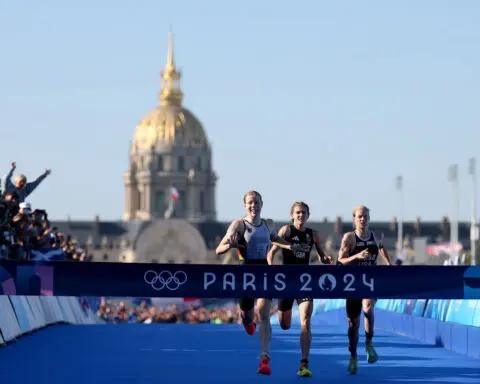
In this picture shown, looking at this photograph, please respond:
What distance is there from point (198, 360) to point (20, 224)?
459 cm

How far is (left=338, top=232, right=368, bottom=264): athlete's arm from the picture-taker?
1559cm

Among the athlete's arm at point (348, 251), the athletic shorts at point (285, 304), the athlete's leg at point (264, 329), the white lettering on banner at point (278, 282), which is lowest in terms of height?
the athlete's leg at point (264, 329)

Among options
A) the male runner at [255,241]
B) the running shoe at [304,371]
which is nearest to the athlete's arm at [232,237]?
the male runner at [255,241]

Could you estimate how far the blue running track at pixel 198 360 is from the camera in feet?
46.7

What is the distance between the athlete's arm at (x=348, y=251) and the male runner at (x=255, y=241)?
0.65m

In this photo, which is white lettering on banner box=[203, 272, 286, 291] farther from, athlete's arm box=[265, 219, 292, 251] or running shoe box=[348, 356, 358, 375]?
running shoe box=[348, 356, 358, 375]

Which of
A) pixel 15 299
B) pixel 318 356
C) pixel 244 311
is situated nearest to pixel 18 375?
pixel 244 311

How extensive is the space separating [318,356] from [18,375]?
457cm

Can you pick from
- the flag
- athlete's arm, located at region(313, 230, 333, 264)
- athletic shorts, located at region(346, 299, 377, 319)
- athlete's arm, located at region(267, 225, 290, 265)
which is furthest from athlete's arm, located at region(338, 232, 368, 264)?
the flag

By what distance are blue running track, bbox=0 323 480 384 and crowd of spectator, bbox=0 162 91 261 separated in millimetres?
1090

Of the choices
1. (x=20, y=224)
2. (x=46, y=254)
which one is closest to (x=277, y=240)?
(x=20, y=224)

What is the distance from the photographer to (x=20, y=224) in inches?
810

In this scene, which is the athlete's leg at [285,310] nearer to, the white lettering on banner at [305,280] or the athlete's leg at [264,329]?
the athlete's leg at [264,329]

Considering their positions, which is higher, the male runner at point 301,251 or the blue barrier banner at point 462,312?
the male runner at point 301,251
